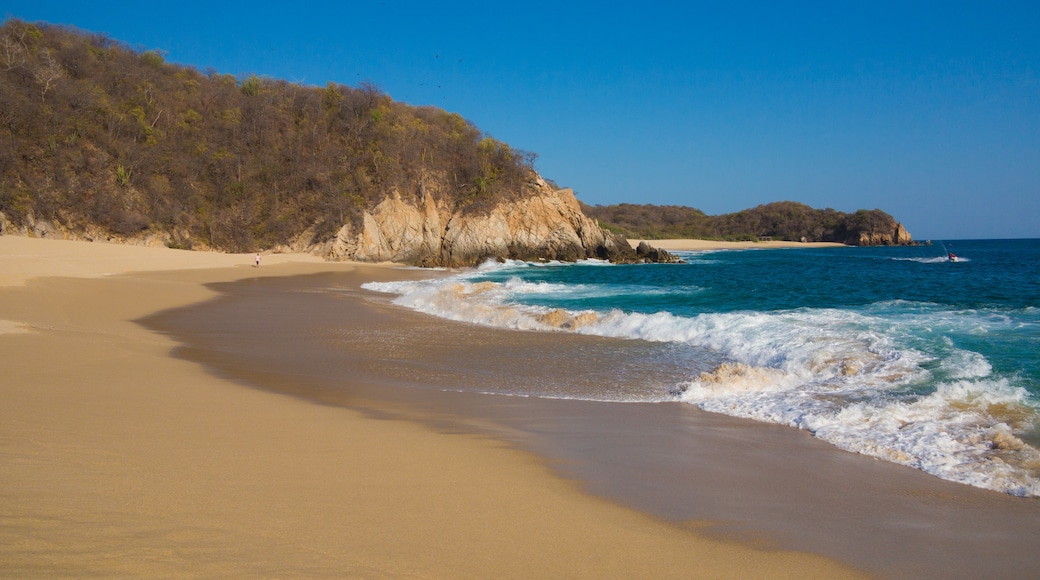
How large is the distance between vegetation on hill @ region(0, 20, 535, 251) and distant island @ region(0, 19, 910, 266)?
104 millimetres

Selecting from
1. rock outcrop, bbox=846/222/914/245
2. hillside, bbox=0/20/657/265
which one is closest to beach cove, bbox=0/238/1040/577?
hillside, bbox=0/20/657/265

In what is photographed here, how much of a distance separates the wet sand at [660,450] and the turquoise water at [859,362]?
482mm

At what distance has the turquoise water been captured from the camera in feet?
17.4

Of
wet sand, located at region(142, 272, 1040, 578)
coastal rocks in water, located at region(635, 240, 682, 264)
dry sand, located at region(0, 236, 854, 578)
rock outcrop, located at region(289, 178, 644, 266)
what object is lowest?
wet sand, located at region(142, 272, 1040, 578)

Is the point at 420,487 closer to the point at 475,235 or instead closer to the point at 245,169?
the point at 475,235

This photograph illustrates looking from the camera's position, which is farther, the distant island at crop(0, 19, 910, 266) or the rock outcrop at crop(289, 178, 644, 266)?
the rock outcrop at crop(289, 178, 644, 266)

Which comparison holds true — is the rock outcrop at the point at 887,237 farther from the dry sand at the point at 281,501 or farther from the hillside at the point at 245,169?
the dry sand at the point at 281,501

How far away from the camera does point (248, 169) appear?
150 ft

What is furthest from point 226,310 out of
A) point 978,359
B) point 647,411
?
point 978,359

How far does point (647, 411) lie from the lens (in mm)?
6582

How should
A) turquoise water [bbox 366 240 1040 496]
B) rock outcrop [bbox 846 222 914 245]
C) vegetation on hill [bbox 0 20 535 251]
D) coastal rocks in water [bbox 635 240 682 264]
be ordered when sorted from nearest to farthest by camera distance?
1. turquoise water [bbox 366 240 1040 496]
2. vegetation on hill [bbox 0 20 535 251]
3. coastal rocks in water [bbox 635 240 682 264]
4. rock outcrop [bbox 846 222 914 245]

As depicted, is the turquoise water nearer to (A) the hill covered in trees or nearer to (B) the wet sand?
(B) the wet sand

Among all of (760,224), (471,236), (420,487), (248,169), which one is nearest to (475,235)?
(471,236)

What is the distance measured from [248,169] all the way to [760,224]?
10388 centimetres
